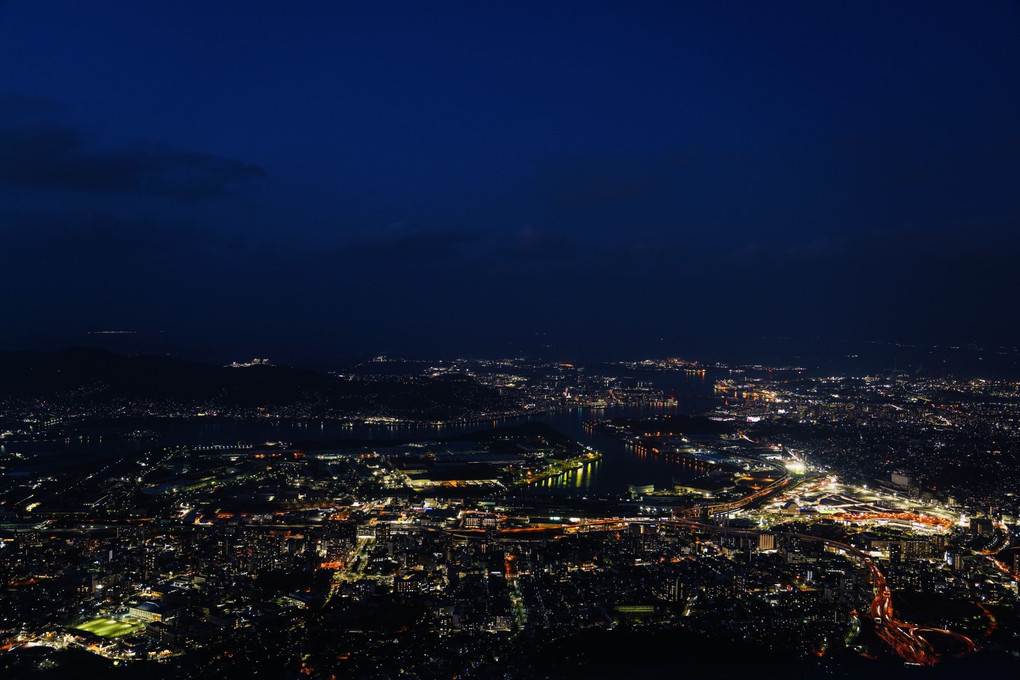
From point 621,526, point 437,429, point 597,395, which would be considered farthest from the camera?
point 597,395

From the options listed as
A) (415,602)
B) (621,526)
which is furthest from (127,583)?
(621,526)

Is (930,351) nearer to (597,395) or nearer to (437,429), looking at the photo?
(597,395)

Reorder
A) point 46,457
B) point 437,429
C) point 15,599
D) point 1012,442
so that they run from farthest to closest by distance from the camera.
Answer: point 437,429
point 1012,442
point 46,457
point 15,599

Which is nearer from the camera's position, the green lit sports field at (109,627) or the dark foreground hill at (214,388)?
the green lit sports field at (109,627)

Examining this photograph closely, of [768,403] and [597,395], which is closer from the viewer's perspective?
[768,403]

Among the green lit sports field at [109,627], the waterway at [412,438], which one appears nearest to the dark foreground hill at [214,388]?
the waterway at [412,438]

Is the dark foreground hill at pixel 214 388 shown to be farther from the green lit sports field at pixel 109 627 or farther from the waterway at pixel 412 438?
the green lit sports field at pixel 109 627
